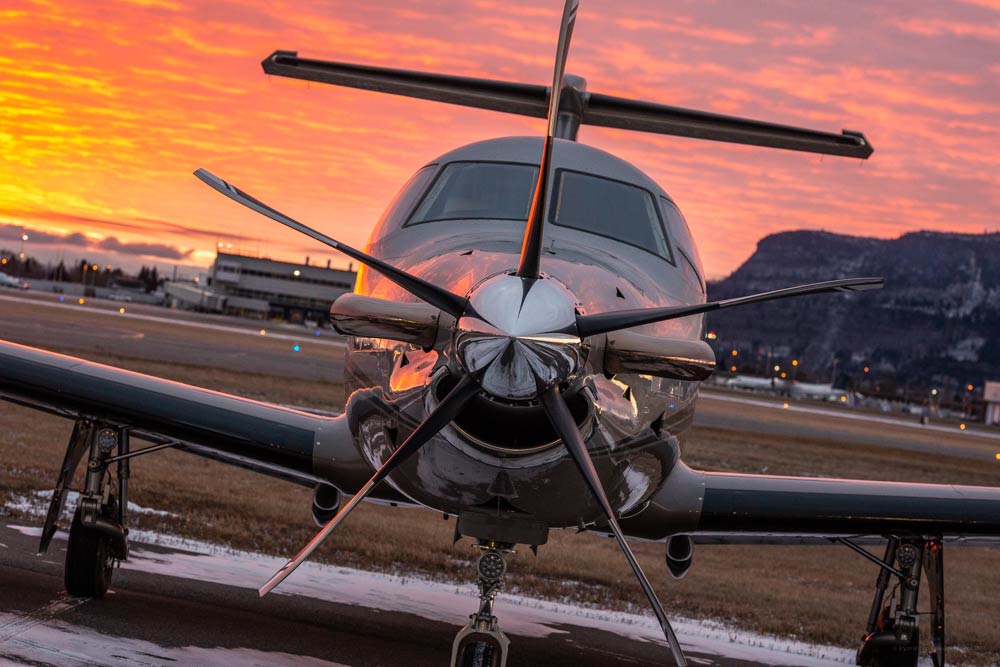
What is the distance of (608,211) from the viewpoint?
7035 millimetres

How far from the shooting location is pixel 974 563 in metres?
15.8

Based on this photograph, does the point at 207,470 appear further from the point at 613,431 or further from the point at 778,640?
the point at 613,431

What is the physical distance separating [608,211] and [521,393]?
2.85 metres

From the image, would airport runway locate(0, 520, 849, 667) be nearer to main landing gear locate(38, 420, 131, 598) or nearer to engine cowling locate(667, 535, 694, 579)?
main landing gear locate(38, 420, 131, 598)

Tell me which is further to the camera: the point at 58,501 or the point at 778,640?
the point at 778,640

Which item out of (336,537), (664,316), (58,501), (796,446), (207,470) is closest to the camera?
(664,316)

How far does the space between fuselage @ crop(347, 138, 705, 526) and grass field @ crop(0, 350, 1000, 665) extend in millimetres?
4276

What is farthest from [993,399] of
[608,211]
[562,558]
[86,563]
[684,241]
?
[86,563]

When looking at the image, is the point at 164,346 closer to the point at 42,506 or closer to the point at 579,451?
the point at 42,506

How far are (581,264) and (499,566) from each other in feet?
5.56

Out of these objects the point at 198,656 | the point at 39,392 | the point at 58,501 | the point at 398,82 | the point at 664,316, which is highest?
the point at 398,82

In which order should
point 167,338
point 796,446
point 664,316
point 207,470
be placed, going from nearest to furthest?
point 664,316 → point 207,470 → point 796,446 → point 167,338

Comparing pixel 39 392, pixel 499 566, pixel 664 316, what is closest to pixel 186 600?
pixel 39 392

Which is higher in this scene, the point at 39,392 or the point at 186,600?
the point at 39,392
